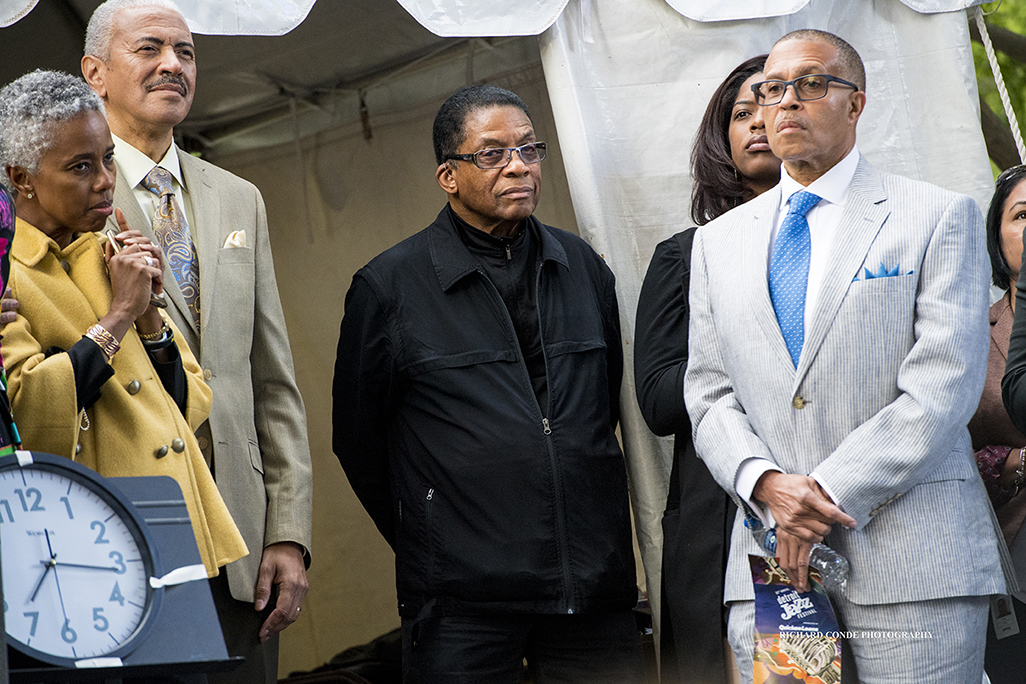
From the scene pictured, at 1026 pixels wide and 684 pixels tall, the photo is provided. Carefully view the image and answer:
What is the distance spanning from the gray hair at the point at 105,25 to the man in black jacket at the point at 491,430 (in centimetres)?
90

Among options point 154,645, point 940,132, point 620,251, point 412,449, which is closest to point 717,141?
point 620,251

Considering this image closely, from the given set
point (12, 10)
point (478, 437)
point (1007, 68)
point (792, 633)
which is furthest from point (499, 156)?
point (1007, 68)

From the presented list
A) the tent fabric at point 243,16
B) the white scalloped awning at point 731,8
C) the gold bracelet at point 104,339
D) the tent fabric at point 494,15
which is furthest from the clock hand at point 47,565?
the white scalloped awning at point 731,8

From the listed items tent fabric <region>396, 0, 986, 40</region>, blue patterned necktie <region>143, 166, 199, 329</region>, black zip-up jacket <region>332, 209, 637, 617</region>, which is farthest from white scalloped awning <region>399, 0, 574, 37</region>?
blue patterned necktie <region>143, 166, 199, 329</region>

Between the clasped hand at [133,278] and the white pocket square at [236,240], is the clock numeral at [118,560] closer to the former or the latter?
the clasped hand at [133,278]

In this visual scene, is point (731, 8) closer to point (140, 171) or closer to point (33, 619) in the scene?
point (140, 171)

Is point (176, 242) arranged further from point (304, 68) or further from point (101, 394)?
point (304, 68)

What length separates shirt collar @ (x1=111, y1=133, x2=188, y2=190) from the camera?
2.68 m

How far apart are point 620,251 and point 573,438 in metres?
0.85

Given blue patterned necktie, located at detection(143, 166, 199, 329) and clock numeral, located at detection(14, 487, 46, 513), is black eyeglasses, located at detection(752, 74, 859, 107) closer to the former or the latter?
blue patterned necktie, located at detection(143, 166, 199, 329)

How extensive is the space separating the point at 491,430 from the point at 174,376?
3.00ft

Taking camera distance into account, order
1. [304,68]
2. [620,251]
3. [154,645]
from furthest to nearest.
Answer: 1. [304,68]
2. [620,251]
3. [154,645]

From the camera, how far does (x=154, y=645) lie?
1.46 m

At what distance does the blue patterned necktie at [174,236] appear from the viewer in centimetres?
267
